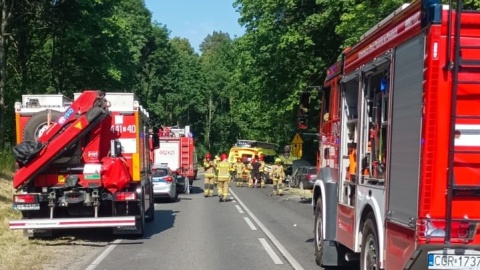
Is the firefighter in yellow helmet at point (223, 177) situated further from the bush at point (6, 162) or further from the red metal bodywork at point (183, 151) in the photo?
the bush at point (6, 162)

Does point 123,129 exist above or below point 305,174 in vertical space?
above

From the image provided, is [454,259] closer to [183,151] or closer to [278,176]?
[278,176]

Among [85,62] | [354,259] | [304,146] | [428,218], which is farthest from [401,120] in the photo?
[304,146]

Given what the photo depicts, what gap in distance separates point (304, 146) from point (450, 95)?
→ 38090 mm

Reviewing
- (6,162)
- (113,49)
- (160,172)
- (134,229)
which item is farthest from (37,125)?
(113,49)

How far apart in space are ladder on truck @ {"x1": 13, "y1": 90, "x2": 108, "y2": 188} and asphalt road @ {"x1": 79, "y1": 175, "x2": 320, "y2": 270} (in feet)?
6.90

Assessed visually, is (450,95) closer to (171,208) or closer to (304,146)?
(171,208)

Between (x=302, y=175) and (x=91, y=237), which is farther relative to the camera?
(x=302, y=175)

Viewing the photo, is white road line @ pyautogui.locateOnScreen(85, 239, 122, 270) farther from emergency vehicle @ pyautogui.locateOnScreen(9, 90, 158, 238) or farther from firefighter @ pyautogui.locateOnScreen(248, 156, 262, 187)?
firefighter @ pyautogui.locateOnScreen(248, 156, 262, 187)

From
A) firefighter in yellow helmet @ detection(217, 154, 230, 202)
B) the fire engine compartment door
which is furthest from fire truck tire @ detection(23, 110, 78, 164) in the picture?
firefighter in yellow helmet @ detection(217, 154, 230, 202)

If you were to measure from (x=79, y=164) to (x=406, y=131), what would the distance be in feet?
29.4

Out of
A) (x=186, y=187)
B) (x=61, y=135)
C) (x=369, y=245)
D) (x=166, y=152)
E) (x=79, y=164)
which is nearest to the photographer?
(x=369, y=245)

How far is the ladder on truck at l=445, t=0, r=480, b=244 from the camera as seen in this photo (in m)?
5.65

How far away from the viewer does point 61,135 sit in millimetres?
12891
